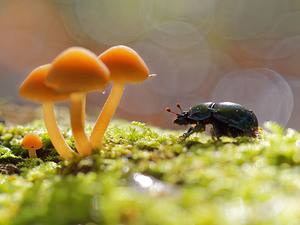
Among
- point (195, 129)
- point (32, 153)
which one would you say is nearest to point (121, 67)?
point (195, 129)

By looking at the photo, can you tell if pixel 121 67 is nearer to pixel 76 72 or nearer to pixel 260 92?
pixel 76 72

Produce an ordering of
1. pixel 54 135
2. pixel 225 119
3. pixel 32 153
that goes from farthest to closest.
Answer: pixel 32 153 < pixel 225 119 < pixel 54 135

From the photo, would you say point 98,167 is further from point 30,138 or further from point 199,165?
point 30,138

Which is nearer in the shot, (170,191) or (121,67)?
(170,191)

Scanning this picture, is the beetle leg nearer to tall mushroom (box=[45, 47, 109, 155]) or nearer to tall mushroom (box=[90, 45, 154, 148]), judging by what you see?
tall mushroom (box=[90, 45, 154, 148])

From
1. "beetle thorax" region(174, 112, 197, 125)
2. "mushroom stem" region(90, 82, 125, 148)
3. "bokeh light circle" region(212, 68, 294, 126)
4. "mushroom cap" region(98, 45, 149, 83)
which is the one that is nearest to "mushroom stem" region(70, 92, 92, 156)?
"mushroom stem" region(90, 82, 125, 148)

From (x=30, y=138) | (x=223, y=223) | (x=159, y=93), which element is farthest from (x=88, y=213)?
(x=159, y=93)
